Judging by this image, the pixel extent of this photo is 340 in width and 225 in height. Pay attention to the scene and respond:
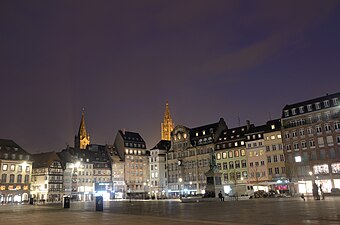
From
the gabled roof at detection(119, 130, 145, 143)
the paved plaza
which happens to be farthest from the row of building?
the paved plaza

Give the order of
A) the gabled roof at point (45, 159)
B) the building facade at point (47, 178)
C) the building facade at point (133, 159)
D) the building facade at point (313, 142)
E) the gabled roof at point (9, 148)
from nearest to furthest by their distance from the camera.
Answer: the building facade at point (313, 142)
the gabled roof at point (9, 148)
the building facade at point (47, 178)
the gabled roof at point (45, 159)
the building facade at point (133, 159)

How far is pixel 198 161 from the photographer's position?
102 m

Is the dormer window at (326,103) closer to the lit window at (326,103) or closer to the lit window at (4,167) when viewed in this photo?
the lit window at (326,103)

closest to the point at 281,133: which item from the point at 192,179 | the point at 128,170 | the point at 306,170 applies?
the point at 306,170

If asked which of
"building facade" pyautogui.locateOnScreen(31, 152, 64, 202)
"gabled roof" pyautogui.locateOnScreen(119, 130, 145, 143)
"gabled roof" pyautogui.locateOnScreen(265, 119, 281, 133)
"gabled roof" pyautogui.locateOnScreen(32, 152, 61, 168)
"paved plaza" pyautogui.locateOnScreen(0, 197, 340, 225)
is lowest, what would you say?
"paved plaza" pyautogui.locateOnScreen(0, 197, 340, 225)

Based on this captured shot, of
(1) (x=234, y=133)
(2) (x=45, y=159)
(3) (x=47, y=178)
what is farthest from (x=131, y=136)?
(1) (x=234, y=133)

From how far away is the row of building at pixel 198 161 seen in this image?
7444 centimetres

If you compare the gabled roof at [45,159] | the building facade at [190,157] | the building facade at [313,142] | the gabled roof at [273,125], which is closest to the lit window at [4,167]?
the gabled roof at [45,159]

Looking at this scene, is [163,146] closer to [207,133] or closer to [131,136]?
[131,136]

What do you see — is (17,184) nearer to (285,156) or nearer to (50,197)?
(50,197)

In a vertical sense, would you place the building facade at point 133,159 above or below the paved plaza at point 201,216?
above

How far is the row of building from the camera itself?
244 feet

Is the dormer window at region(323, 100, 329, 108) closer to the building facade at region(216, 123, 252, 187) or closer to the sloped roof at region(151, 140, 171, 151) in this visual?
the building facade at region(216, 123, 252, 187)

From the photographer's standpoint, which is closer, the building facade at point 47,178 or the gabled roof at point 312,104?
the gabled roof at point 312,104
